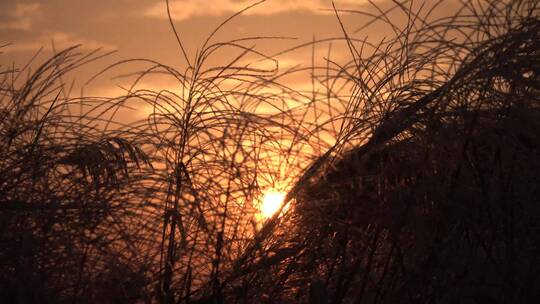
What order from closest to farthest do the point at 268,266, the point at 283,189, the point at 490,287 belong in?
the point at 490,287
the point at 268,266
the point at 283,189

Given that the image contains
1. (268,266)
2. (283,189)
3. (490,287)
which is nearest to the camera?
(490,287)

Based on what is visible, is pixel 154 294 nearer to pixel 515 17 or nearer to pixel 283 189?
pixel 283 189

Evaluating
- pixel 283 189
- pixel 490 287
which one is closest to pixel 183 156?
pixel 283 189

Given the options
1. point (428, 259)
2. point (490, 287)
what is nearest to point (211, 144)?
point (428, 259)

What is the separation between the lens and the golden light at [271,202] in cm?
256

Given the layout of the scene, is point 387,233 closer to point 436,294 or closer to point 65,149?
point 436,294

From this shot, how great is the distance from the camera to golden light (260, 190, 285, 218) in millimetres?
2564

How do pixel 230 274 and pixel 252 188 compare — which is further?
pixel 252 188

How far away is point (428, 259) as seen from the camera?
2.28m

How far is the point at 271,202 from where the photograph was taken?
2.61 m

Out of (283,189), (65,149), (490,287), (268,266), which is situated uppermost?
(65,149)

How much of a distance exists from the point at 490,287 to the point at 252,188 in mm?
864

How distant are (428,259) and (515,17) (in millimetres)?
857

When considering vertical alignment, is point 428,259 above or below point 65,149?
below
